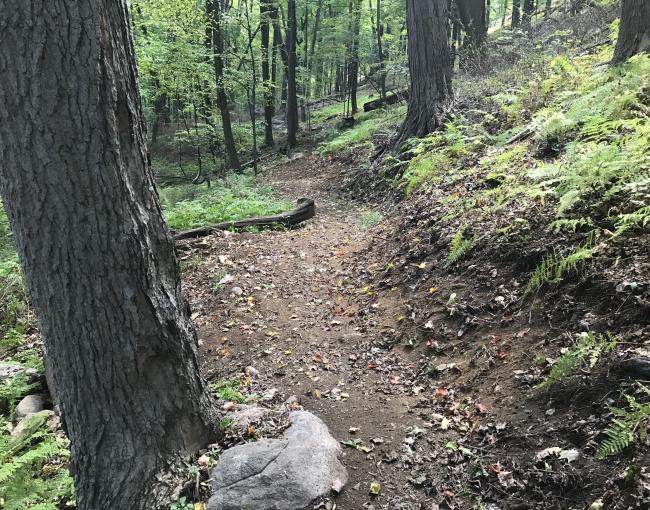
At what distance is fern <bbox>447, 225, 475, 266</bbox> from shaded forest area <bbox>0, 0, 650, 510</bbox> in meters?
0.03

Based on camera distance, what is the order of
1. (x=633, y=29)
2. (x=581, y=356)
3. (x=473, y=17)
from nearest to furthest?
(x=581, y=356) < (x=633, y=29) < (x=473, y=17)

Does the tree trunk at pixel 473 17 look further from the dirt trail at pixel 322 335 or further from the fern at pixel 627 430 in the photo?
the fern at pixel 627 430

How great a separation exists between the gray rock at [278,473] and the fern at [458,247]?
2.68 m

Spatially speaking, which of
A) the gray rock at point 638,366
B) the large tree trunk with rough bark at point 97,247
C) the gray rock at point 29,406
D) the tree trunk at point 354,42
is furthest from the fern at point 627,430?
the tree trunk at point 354,42

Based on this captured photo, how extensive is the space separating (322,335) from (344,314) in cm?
50

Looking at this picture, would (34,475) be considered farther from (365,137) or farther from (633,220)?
(365,137)

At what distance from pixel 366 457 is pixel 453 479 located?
665 mm

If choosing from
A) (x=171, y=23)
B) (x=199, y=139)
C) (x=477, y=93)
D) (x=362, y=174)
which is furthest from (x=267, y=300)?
(x=199, y=139)

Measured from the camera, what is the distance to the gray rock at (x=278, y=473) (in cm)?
295

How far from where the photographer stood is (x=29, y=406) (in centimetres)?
527

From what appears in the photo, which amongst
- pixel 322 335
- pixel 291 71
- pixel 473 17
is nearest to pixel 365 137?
pixel 473 17

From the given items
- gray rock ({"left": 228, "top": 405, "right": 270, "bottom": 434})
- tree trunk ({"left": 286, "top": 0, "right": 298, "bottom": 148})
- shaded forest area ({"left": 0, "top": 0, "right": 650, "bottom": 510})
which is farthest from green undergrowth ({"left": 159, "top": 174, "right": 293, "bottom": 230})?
tree trunk ({"left": 286, "top": 0, "right": 298, "bottom": 148})

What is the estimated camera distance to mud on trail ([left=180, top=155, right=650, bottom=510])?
9.51 ft

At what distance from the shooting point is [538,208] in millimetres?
4809
